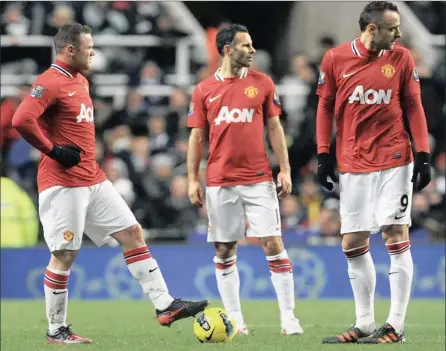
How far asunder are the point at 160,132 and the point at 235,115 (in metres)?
7.84

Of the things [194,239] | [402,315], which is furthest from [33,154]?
[402,315]

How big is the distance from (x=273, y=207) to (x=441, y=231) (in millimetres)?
7277

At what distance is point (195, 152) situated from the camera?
10594 millimetres

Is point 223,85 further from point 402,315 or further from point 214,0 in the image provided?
point 214,0

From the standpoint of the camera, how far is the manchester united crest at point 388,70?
9.32 metres

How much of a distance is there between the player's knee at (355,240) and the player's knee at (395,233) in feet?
0.59

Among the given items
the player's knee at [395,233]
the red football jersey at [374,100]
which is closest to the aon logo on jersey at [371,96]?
the red football jersey at [374,100]

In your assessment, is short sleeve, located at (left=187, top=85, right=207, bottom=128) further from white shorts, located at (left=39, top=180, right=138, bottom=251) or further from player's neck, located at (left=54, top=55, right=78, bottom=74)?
player's neck, located at (left=54, top=55, right=78, bottom=74)

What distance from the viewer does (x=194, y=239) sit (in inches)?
642

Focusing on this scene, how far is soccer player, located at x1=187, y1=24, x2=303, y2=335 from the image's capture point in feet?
34.2

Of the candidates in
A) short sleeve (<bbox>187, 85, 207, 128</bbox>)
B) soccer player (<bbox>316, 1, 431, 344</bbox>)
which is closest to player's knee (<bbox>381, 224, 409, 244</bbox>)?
soccer player (<bbox>316, 1, 431, 344</bbox>)

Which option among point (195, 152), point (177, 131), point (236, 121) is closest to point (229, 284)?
point (195, 152)

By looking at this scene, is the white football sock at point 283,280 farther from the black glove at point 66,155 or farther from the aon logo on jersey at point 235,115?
the black glove at point 66,155

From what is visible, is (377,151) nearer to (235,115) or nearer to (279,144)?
(279,144)
